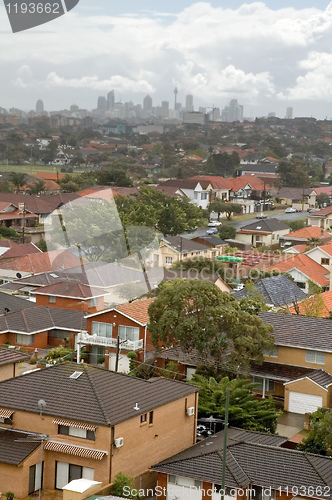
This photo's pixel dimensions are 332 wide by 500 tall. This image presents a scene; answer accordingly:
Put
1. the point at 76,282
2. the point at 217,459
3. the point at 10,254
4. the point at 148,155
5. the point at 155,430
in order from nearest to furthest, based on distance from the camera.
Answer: the point at 217,459, the point at 155,430, the point at 76,282, the point at 10,254, the point at 148,155

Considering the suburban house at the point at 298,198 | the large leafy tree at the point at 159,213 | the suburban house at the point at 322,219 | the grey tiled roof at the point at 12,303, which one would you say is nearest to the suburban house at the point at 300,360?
the grey tiled roof at the point at 12,303

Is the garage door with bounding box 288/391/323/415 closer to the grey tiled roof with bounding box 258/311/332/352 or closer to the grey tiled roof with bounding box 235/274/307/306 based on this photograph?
the grey tiled roof with bounding box 258/311/332/352

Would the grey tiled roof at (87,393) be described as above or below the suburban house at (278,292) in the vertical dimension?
above

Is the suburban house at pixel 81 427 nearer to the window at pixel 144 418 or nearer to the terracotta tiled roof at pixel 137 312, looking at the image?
the window at pixel 144 418

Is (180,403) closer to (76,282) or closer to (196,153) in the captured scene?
(76,282)

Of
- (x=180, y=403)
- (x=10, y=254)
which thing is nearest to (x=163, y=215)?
(x=10, y=254)
